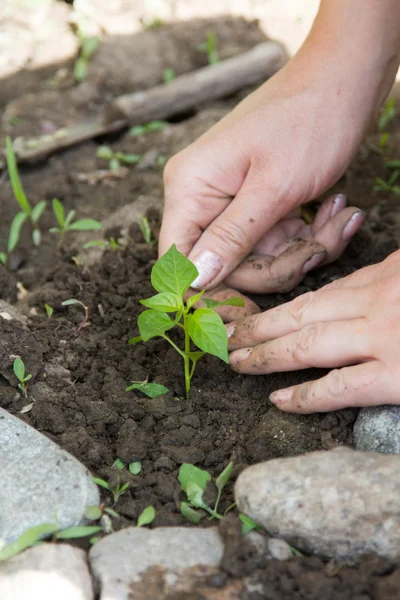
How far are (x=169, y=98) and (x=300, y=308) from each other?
2.27 m

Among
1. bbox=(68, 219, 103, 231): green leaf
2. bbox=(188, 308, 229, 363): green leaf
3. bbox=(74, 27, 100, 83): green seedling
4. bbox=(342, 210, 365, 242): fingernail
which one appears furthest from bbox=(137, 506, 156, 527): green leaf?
bbox=(74, 27, 100, 83): green seedling

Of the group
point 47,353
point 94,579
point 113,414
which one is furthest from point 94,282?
point 94,579

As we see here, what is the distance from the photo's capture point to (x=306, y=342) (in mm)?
2088

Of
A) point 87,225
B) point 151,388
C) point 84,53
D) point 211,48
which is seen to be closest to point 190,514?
point 151,388

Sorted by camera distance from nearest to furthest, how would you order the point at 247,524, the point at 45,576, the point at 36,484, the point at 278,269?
1. the point at 45,576
2. the point at 247,524
3. the point at 36,484
4. the point at 278,269

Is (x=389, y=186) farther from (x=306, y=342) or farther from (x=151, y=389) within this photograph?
(x=151, y=389)

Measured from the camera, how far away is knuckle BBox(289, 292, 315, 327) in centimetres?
219

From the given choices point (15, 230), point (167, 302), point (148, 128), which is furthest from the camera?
point (148, 128)

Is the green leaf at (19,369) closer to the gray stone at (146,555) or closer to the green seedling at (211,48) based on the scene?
the gray stone at (146,555)

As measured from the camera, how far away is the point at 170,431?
2113 millimetres

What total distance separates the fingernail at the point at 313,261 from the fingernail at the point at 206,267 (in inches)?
13.5

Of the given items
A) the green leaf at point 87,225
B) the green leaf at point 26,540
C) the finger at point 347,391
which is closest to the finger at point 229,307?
the finger at point 347,391

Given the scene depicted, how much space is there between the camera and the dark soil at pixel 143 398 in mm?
1800

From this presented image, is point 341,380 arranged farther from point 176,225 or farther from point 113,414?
point 176,225
